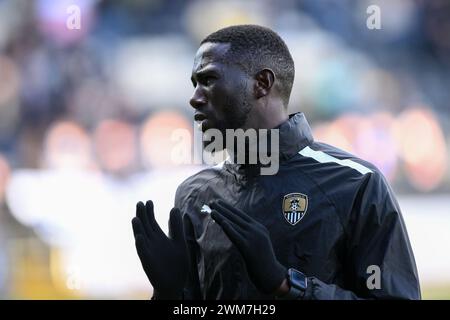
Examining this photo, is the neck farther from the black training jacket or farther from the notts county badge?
the notts county badge

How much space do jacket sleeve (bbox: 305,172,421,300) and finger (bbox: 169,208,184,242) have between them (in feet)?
1.02

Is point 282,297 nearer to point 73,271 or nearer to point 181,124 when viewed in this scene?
A: point 73,271

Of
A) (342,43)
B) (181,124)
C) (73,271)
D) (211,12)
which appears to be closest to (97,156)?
(181,124)

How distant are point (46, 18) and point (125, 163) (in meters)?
1.39

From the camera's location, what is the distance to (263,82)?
1855 mm

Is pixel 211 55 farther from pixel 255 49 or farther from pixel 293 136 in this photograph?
pixel 293 136

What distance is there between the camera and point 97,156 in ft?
18.8

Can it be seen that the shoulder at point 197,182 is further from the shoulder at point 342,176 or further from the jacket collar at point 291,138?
the shoulder at point 342,176

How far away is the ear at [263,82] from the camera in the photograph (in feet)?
6.06

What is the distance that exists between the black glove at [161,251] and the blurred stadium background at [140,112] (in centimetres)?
334

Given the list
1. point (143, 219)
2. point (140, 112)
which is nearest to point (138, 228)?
point (143, 219)

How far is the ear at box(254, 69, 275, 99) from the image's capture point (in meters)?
1.85

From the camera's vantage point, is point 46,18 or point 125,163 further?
point 46,18

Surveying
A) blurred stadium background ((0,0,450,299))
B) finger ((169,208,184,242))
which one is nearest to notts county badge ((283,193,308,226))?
finger ((169,208,184,242))
